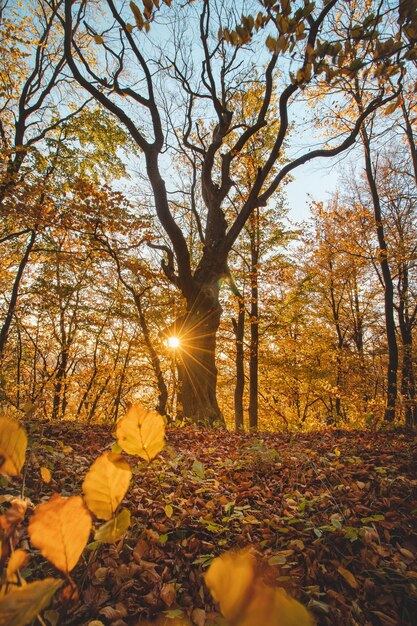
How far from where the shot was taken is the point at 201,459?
310cm

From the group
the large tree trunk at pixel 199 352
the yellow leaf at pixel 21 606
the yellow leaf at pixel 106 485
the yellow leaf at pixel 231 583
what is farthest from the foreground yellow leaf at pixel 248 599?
the large tree trunk at pixel 199 352

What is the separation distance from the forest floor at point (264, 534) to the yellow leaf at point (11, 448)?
0.35 meters

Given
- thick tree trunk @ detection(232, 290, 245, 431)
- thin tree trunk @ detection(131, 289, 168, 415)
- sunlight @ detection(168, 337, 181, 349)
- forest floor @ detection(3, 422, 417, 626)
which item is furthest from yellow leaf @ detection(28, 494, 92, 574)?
thick tree trunk @ detection(232, 290, 245, 431)

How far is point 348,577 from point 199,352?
18.4 feet

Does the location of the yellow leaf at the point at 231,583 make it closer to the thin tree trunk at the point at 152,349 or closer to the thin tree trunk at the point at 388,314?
the thin tree trunk at the point at 152,349

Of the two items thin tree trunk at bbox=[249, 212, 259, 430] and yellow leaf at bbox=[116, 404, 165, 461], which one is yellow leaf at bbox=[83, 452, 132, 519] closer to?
yellow leaf at bbox=[116, 404, 165, 461]

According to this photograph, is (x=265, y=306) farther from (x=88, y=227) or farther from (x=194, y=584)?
(x=194, y=584)

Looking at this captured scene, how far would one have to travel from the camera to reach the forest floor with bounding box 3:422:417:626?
132 cm

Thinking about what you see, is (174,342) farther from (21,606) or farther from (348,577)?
(21,606)

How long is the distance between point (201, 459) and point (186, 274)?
480 cm

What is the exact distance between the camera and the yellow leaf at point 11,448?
474 millimetres

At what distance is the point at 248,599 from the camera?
0.28m

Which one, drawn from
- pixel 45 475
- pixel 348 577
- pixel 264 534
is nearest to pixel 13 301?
pixel 264 534

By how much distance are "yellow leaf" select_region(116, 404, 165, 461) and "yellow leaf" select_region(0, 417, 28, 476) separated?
16cm
